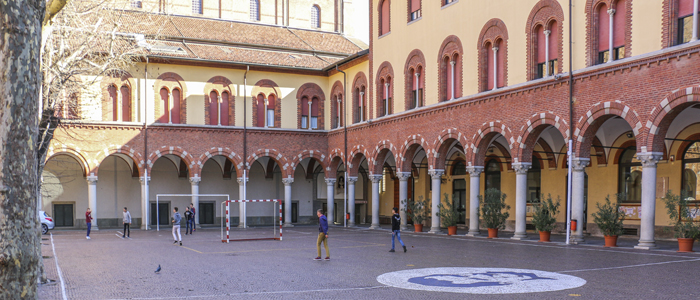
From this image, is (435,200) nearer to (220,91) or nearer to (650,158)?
(650,158)

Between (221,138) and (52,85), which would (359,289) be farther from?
(221,138)

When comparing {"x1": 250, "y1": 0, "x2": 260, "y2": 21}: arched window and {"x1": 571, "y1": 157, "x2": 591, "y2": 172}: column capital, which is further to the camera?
{"x1": 250, "y1": 0, "x2": 260, "y2": 21}: arched window

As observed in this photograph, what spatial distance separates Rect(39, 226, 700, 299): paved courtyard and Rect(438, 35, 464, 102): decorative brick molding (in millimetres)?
8383

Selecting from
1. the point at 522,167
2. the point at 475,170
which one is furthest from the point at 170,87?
the point at 522,167

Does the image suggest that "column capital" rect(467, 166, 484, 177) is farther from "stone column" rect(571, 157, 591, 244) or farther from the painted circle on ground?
the painted circle on ground

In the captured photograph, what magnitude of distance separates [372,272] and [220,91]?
973 inches

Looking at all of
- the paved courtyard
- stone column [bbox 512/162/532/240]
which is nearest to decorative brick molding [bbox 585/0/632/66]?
stone column [bbox 512/162/532/240]

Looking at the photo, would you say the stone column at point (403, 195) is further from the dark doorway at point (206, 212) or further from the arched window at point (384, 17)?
the dark doorway at point (206, 212)

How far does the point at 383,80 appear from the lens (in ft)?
109

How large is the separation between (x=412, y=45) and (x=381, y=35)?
333 cm

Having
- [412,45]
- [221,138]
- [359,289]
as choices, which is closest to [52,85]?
[359,289]

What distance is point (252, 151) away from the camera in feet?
122

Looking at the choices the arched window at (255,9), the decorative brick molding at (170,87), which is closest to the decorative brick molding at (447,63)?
the decorative brick molding at (170,87)

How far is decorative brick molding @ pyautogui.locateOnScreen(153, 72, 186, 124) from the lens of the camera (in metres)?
35.0
